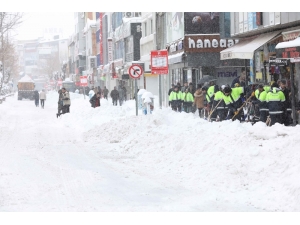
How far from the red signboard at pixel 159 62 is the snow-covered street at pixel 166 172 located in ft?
16.9

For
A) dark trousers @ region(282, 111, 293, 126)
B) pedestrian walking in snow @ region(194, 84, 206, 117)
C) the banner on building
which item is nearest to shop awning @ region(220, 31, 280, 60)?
A: pedestrian walking in snow @ region(194, 84, 206, 117)

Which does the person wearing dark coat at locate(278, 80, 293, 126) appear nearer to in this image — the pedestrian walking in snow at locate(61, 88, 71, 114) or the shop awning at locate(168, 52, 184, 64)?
the pedestrian walking in snow at locate(61, 88, 71, 114)

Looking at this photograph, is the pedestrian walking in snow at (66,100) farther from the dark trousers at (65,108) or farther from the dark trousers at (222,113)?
the dark trousers at (222,113)

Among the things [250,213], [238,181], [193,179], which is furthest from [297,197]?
[193,179]

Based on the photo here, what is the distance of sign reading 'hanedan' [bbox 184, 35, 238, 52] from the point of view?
3634 cm

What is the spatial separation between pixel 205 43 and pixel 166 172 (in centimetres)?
2353

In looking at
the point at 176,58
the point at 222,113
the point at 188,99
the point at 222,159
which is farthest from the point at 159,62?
the point at 176,58

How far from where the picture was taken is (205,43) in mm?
36531

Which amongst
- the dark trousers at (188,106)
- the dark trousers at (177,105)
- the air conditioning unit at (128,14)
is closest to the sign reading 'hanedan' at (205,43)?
the dark trousers at (177,105)

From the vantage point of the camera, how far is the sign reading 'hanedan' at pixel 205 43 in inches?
1431

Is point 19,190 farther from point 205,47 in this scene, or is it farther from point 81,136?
point 205,47

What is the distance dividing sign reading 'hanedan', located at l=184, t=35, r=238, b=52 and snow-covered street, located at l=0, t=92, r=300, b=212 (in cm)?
1788

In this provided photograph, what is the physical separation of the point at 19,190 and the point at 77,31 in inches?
4434

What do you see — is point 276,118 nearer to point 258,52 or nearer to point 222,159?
point 222,159
